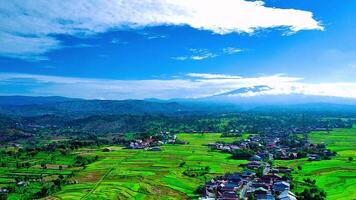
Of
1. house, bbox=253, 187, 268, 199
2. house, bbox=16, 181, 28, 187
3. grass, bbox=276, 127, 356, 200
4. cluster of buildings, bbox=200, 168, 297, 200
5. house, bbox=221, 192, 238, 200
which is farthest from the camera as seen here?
house, bbox=16, 181, 28, 187

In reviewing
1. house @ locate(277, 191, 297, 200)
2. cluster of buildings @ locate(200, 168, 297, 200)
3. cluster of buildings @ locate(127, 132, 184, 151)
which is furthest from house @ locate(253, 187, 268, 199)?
cluster of buildings @ locate(127, 132, 184, 151)

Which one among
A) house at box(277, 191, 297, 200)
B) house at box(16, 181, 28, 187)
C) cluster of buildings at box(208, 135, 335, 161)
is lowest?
house at box(16, 181, 28, 187)

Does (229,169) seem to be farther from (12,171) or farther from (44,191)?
(12,171)

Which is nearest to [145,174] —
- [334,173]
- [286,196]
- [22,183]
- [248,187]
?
[248,187]

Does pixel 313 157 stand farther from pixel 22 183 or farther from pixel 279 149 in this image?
pixel 22 183

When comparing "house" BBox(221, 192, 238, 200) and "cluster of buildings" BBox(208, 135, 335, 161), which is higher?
"cluster of buildings" BBox(208, 135, 335, 161)

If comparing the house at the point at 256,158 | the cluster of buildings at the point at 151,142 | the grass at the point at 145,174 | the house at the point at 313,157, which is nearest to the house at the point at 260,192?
the grass at the point at 145,174

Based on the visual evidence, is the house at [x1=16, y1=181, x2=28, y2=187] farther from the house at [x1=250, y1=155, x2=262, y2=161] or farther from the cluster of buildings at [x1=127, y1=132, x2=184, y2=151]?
the house at [x1=250, y1=155, x2=262, y2=161]

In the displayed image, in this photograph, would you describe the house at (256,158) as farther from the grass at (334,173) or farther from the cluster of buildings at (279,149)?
the grass at (334,173)
